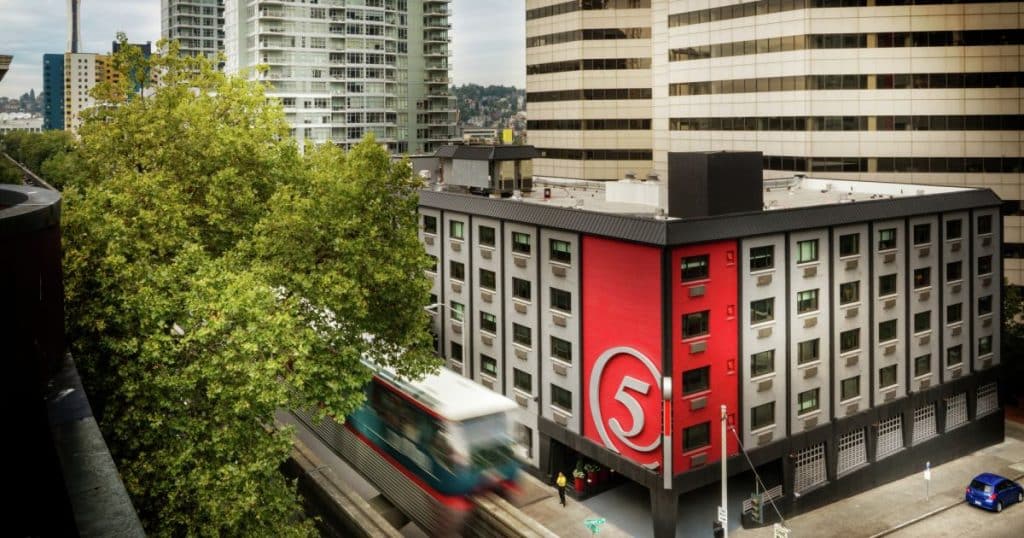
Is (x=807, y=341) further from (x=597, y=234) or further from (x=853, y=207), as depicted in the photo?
(x=597, y=234)

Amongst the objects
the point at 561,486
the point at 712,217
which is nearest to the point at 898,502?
the point at 561,486

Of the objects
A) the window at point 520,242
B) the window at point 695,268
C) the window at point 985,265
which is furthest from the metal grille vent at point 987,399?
the window at point 520,242

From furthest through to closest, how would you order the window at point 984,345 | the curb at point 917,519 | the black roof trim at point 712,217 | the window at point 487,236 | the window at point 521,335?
1. the window at point 984,345
2. the window at point 487,236
3. the window at point 521,335
4. the curb at point 917,519
5. the black roof trim at point 712,217

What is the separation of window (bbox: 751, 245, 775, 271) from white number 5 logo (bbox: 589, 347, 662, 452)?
303 inches

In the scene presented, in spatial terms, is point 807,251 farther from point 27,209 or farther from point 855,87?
point 855,87

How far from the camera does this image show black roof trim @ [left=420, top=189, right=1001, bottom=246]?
37.9 meters

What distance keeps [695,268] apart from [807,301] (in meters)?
8.04

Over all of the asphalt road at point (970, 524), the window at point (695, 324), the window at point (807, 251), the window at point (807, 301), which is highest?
the window at point (807, 251)

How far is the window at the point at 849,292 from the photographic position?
144 feet

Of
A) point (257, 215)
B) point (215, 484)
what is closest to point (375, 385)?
point (257, 215)

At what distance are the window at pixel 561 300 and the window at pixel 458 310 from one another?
9021 millimetres

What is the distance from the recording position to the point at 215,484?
21828 millimetres

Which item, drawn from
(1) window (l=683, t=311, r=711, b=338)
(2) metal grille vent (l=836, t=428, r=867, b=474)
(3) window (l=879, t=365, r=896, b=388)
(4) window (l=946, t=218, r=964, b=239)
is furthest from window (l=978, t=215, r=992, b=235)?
(1) window (l=683, t=311, r=711, b=338)

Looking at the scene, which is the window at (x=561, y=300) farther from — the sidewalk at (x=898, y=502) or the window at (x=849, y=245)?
the window at (x=849, y=245)
